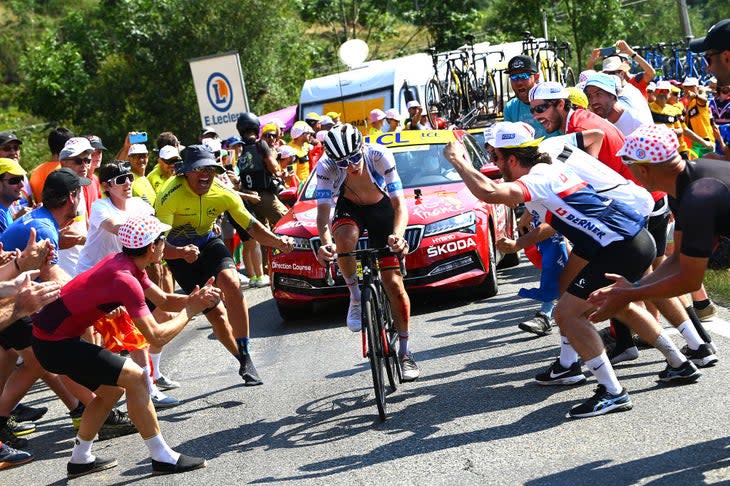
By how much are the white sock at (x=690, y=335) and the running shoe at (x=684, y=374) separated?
0.35 meters

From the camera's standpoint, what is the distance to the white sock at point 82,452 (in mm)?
7199

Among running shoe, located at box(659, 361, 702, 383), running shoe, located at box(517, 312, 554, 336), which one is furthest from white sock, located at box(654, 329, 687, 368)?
running shoe, located at box(517, 312, 554, 336)

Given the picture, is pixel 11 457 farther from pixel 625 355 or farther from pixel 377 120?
pixel 377 120

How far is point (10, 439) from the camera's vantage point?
26.8ft

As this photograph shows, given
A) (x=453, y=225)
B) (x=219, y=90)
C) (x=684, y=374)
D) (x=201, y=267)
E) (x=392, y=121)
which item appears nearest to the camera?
(x=684, y=374)

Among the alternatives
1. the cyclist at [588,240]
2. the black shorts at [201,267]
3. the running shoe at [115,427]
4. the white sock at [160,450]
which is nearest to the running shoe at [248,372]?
the black shorts at [201,267]

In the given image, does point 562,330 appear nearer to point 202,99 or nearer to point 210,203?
point 210,203

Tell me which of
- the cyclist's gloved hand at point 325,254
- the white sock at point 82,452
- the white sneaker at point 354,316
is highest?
the cyclist's gloved hand at point 325,254

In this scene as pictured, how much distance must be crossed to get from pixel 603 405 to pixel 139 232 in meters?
3.06

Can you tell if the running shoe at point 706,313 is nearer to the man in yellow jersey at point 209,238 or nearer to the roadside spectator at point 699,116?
the man in yellow jersey at point 209,238

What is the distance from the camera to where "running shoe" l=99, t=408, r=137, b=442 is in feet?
27.0

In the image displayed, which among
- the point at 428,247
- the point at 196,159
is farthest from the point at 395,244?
the point at 428,247

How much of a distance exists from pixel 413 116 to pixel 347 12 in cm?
4109

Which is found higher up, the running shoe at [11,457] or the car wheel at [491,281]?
the running shoe at [11,457]
